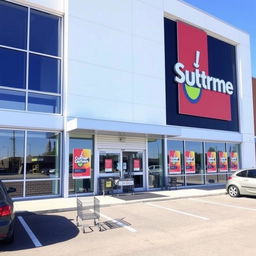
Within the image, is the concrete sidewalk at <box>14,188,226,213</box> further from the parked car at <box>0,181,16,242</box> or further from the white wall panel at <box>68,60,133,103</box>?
the white wall panel at <box>68,60,133,103</box>

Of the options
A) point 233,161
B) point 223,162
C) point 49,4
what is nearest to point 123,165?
point 223,162

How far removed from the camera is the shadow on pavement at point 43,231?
677 cm

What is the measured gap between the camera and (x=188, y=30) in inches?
786

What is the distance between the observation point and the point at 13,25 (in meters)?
13.9

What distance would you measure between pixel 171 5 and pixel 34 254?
56.7ft

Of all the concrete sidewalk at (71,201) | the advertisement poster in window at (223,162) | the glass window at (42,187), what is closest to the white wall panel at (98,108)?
the glass window at (42,187)

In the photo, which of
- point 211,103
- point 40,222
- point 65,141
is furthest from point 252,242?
point 211,103

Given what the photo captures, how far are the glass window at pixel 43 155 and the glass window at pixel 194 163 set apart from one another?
8.26 meters

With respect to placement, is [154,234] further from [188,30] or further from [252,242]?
[188,30]

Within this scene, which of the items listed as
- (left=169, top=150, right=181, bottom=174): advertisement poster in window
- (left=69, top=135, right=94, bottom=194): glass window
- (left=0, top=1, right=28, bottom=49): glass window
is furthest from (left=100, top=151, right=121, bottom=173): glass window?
(left=0, top=1, right=28, bottom=49): glass window

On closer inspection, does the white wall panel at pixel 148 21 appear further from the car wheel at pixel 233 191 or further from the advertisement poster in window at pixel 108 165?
the car wheel at pixel 233 191

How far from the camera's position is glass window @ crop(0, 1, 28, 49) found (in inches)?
536

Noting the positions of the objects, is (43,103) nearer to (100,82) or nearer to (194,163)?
(100,82)

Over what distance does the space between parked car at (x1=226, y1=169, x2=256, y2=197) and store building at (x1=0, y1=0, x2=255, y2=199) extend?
3.64m
